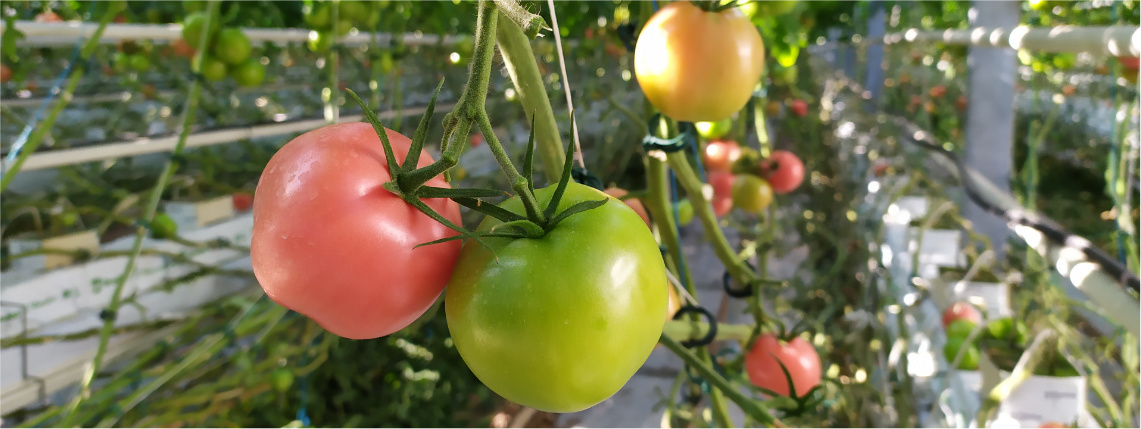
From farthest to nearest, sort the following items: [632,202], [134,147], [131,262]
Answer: [134,147] < [131,262] < [632,202]

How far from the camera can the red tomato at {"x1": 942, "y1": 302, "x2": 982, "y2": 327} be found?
0.80 meters

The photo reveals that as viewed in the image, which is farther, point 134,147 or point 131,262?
point 134,147

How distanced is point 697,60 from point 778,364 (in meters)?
0.35

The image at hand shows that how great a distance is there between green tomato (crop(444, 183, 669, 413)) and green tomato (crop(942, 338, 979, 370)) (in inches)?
29.3

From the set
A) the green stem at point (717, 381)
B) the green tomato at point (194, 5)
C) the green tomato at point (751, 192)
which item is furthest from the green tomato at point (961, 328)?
the green tomato at point (194, 5)

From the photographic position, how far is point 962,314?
805 mm

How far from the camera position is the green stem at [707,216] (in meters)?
0.51

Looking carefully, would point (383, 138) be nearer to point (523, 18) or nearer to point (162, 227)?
point (523, 18)

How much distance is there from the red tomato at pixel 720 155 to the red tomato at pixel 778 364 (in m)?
0.39

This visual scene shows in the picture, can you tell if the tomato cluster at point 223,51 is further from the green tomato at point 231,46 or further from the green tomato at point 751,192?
the green tomato at point 751,192

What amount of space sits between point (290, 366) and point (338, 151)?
1043 millimetres

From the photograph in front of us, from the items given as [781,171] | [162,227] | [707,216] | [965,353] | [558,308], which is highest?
[558,308]

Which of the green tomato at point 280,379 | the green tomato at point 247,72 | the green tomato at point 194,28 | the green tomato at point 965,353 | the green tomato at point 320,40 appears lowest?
the green tomato at point 280,379

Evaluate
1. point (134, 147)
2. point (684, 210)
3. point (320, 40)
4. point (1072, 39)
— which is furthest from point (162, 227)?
point (1072, 39)
